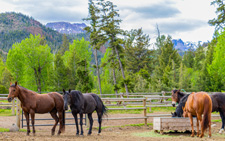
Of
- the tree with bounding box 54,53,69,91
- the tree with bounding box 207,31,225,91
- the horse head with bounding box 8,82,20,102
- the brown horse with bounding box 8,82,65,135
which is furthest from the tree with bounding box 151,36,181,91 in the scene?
the horse head with bounding box 8,82,20,102

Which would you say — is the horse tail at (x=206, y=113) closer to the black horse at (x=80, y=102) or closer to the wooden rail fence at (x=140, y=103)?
the black horse at (x=80, y=102)

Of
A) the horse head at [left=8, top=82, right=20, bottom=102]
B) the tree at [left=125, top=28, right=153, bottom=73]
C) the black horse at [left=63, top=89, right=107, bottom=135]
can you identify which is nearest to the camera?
the horse head at [left=8, top=82, right=20, bottom=102]

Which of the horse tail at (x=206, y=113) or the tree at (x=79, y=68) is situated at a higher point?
the tree at (x=79, y=68)

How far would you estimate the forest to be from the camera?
28.3 m

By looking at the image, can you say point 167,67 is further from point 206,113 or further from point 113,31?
point 206,113

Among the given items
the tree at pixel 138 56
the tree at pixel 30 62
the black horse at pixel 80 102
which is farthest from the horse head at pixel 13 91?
the tree at pixel 138 56

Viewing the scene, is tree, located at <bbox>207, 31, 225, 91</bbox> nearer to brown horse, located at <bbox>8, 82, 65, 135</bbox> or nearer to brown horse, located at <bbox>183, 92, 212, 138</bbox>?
brown horse, located at <bbox>183, 92, 212, 138</bbox>

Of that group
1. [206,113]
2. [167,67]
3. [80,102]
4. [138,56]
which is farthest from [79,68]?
[206,113]

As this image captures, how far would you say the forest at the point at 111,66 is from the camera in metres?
28.3

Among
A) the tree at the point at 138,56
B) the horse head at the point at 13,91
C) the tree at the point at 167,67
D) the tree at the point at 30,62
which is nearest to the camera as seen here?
the horse head at the point at 13,91

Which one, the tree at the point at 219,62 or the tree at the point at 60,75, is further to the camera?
the tree at the point at 60,75

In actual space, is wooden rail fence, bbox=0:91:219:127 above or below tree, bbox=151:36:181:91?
below

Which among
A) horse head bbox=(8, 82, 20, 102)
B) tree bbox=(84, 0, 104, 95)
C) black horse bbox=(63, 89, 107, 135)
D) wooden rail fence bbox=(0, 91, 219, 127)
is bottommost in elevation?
wooden rail fence bbox=(0, 91, 219, 127)

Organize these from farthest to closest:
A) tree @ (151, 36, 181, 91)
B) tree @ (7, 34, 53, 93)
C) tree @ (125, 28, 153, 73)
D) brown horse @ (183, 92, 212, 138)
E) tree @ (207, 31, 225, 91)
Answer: tree @ (125, 28, 153, 73), tree @ (7, 34, 53, 93), tree @ (151, 36, 181, 91), tree @ (207, 31, 225, 91), brown horse @ (183, 92, 212, 138)
